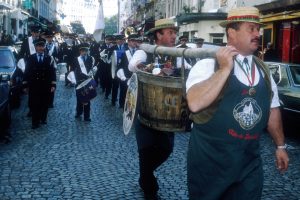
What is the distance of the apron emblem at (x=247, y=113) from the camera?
3.19m

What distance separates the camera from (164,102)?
4.41m

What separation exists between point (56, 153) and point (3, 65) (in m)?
6.30

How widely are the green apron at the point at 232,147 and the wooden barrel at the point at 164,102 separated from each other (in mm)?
997

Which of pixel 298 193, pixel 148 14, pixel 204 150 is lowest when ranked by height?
pixel 298 193

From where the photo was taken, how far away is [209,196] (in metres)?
3.29

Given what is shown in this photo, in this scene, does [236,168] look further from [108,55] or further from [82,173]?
[108,55]

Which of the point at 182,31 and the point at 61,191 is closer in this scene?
the point at 61,191

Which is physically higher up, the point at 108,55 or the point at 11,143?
the point at 108,55

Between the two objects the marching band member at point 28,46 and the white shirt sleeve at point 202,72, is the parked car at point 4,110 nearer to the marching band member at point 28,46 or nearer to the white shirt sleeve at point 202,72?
the marching band member at point 28,46

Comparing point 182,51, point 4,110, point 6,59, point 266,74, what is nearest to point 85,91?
point 4,110

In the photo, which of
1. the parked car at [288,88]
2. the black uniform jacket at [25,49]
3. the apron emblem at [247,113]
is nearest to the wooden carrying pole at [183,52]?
the apron emblem at [247,113]

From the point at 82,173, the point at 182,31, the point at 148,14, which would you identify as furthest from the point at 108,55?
the point at 148,14

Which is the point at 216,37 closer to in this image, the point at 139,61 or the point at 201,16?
the point at 201,16

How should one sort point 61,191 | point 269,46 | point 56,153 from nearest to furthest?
point 61,191, point 56,153, point 269,46
